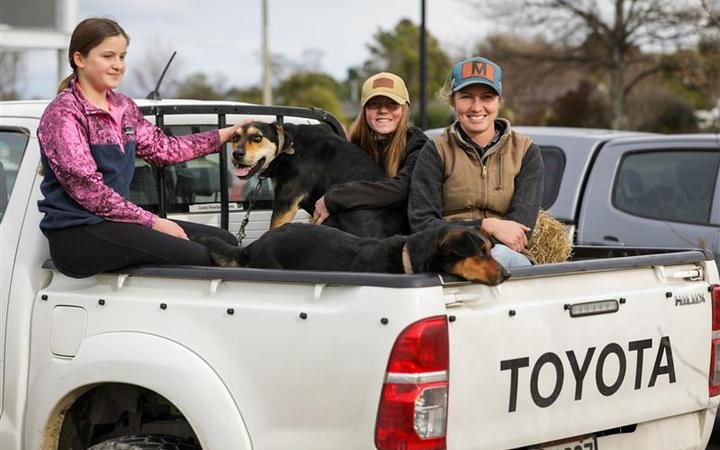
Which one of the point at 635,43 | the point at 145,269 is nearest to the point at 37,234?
the point at 145,269

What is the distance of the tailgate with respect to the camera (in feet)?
10.7

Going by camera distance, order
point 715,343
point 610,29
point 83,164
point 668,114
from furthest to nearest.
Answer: point 668,114 → point 610,29 → point 715,343 → point 83,164

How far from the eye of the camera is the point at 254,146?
4727 mm

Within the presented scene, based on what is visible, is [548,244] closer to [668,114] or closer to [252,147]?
[252,147]

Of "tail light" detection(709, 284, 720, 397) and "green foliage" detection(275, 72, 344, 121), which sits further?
"green foliage" detection(275, 72, 344, 121)

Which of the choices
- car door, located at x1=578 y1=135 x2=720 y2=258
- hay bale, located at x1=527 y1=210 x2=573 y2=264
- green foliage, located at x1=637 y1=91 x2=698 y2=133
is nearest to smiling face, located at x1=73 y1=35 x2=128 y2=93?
hay bale, located at x1=527 y1=210 x2=573 y2=264

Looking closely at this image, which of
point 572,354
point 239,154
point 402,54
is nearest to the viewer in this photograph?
point 572,354

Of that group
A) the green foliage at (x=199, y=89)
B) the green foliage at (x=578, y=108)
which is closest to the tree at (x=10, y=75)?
the green foliage at (x=199, y=89)

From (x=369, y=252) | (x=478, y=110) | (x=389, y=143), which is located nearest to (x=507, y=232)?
(x=478, y=110)

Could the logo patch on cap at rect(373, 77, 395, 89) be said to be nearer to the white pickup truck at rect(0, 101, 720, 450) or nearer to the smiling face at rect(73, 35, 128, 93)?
the smiling face at rect(73, 35, 128, 93)

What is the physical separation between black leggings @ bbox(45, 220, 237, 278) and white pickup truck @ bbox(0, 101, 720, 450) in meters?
0.09

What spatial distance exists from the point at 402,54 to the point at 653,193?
56.8 m

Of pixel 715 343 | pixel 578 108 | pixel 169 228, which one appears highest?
pixel 578 108

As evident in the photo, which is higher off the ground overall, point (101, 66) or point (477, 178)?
point (101, 66)
